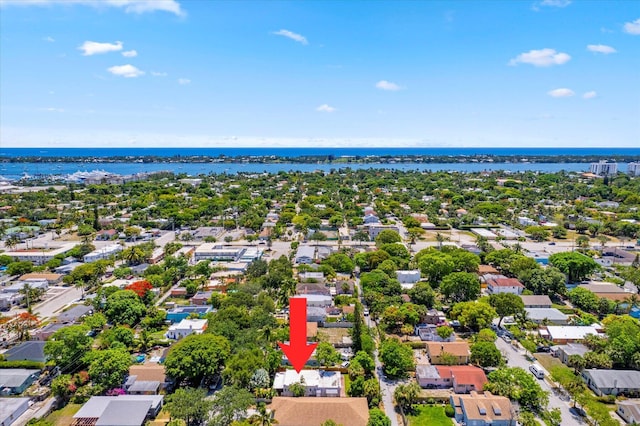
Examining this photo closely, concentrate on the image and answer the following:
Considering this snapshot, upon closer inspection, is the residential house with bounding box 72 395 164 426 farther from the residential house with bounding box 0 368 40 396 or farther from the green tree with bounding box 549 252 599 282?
the green tree with bounding box 549 252 599 282

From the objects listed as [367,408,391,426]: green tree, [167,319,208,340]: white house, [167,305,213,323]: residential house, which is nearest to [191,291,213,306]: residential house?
[167,305,213,323]: residential house

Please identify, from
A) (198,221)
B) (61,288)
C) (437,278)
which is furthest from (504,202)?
(61,288)

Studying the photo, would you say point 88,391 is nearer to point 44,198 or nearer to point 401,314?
point 401,314

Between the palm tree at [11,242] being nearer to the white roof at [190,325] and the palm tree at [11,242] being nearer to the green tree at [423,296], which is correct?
the white roof at [190,325]

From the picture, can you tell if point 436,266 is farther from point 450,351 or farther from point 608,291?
point 608,291

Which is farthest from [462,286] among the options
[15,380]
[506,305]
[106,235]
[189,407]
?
[106,235]

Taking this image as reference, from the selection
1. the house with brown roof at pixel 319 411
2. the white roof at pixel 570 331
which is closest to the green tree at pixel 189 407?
the house with brown roof at pixel 319 411
